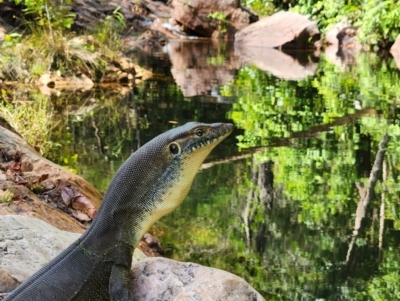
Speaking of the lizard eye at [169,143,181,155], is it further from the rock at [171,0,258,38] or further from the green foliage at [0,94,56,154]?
the rock at [171,0,258,38]

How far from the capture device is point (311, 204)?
23.9ft

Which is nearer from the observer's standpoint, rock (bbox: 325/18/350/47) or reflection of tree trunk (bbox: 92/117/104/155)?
reflection of tree trunk (bbox: 92/117/104/155)

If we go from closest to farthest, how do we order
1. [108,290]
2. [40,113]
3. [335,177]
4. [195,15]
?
[108,290]
[335,177]
[40,113]
[195,15]

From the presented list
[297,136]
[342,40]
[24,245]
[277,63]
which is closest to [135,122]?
[297,136]

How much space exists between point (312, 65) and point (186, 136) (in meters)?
19.1

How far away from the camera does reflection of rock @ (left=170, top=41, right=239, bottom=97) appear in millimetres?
15883

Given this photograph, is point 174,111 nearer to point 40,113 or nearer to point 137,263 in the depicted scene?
point 40,113

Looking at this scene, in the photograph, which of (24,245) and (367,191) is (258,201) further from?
(24,245)

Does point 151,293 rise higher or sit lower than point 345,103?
lower

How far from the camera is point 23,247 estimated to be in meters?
3.68

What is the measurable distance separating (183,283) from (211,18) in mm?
30770

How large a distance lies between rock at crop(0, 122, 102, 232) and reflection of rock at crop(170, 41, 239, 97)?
8163 millimetres

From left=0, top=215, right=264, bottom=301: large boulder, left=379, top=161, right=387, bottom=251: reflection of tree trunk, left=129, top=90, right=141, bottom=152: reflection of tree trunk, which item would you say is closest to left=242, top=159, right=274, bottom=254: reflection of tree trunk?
left=379, top=161, right=387, bottom=251: reflection of tree trunk

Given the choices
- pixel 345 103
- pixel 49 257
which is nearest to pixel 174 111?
pixel 345 103
